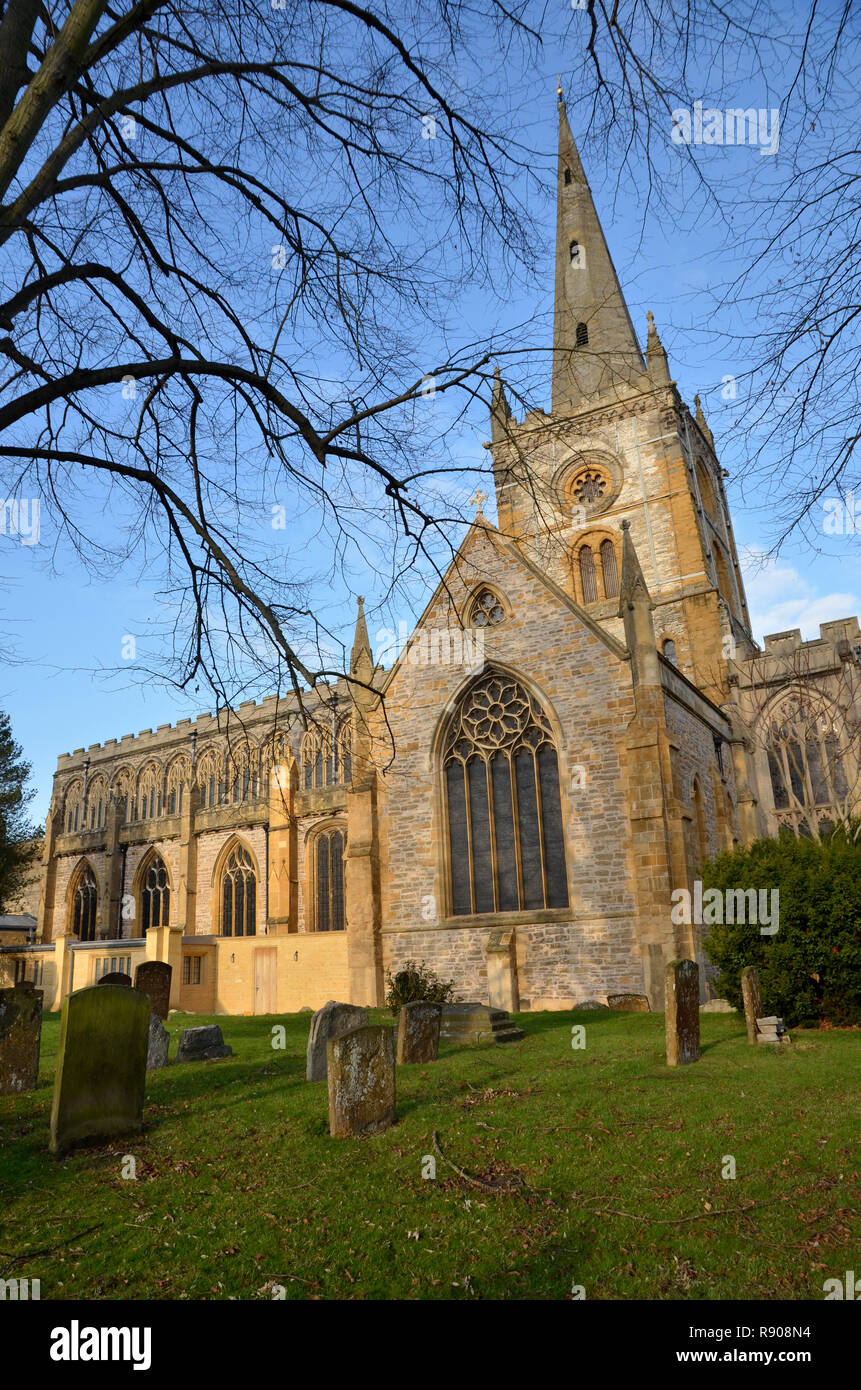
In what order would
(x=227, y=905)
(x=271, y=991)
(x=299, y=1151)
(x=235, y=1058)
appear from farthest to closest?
(x=227, y=905) → (x=271, y=991) → (x=235, y=1058) → (x=299, y=1151)

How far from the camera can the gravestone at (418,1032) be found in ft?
33.0

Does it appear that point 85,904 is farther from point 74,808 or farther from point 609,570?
point 609,570

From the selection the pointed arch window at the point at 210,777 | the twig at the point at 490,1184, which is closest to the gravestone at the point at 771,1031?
the twig at the point at 490,1184

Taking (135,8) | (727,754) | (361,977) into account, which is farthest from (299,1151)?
(727,754)

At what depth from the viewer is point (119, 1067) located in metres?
6.94

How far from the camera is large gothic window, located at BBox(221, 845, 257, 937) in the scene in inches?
1300

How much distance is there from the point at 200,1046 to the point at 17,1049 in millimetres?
2503

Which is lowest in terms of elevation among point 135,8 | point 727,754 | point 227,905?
point 227,905

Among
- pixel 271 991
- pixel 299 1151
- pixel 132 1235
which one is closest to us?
pixel 132 1235

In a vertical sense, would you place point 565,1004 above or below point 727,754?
below

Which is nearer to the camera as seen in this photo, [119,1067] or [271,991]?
[119,1067]

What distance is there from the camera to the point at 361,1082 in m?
6.86
